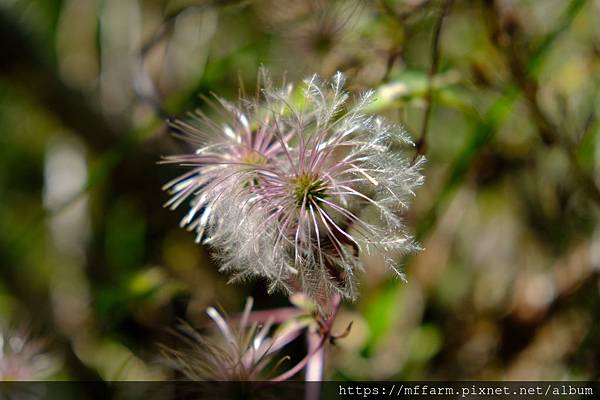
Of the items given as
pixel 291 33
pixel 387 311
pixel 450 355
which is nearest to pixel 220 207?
pixel 387 311

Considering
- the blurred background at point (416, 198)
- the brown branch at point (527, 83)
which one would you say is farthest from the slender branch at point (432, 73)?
the brown branch at point (527, 83)

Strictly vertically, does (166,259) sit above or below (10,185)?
below

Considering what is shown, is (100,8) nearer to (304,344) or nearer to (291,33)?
(291,33)

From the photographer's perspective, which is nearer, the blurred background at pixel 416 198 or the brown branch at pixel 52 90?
the blurred background at pixel 416 198

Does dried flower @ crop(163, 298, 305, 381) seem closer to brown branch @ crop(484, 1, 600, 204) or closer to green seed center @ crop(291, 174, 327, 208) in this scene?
green seed center @ crop(291, 174, 327, 208)

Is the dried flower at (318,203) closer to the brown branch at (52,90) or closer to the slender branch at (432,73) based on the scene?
the slender branch at (432,73)

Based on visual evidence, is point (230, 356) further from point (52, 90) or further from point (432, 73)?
point (52, 90)

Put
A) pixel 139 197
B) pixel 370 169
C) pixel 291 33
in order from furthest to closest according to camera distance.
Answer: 1. pixel 139 197
2. pixel 291 33
3. pixel 370 169
